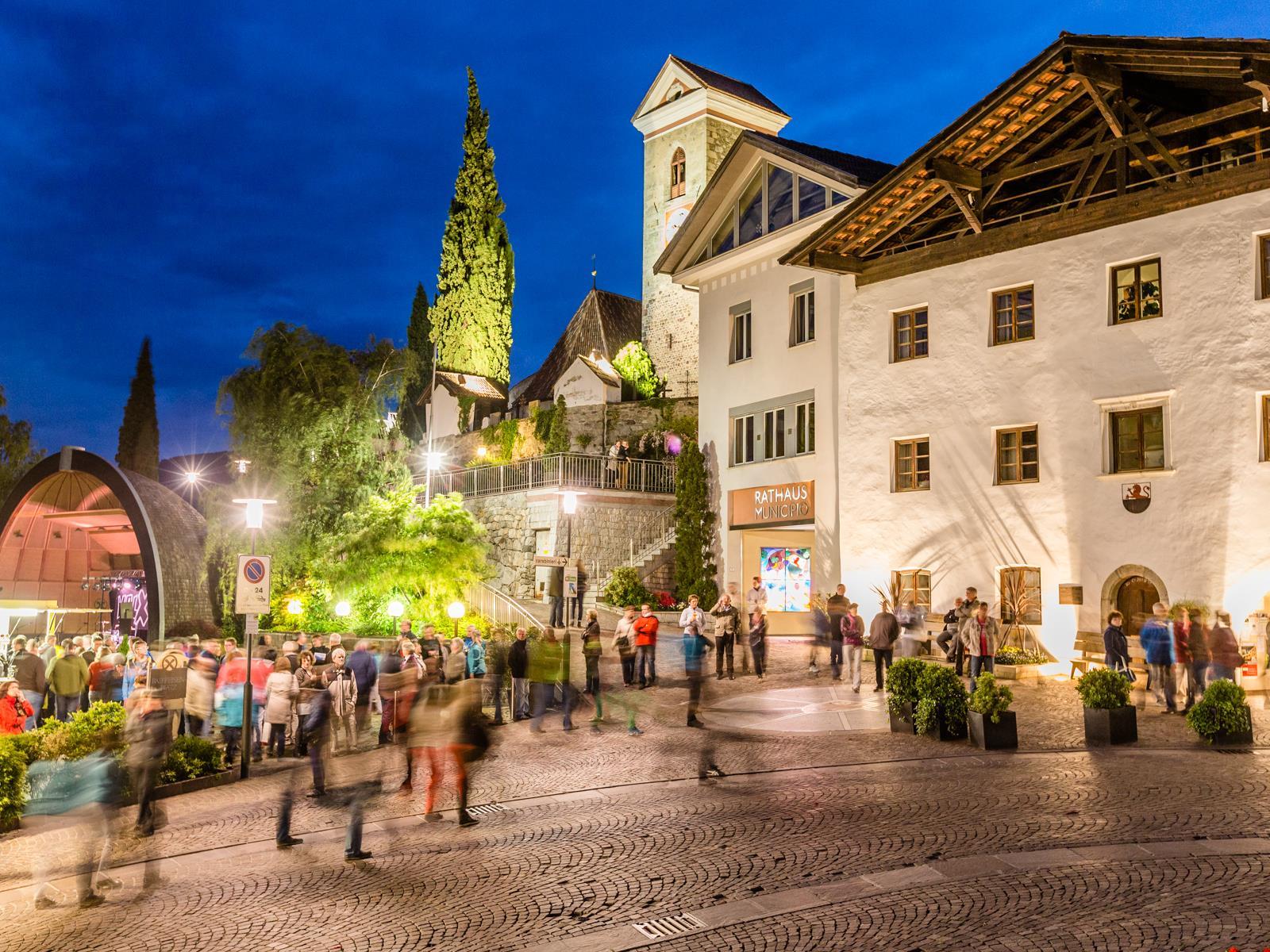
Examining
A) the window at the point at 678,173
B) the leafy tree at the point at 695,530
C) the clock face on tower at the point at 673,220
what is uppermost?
the window at the point at 678,173

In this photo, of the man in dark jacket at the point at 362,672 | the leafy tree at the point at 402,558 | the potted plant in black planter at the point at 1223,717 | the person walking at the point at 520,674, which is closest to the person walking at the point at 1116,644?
the potted plant in black planter at the point at 1223,717

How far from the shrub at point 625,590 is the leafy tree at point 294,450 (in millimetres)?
6917

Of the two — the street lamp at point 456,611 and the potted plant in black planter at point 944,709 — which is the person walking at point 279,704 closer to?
the potted plant in black planter at point 944,709

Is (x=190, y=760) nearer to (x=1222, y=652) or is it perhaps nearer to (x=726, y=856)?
(x=726, y=856)

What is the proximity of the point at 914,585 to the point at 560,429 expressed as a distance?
15.8m

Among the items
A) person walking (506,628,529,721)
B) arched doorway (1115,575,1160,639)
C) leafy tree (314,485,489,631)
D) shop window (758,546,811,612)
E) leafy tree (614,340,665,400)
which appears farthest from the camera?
leafy tree (614,340,665,400)

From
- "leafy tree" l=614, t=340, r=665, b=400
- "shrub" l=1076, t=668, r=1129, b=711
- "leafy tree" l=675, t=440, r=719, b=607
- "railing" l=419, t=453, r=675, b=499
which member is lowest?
"shrub" l=1076, t=668, r=1129, b=711

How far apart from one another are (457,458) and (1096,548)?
28657 mm

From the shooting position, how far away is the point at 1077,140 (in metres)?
21.7

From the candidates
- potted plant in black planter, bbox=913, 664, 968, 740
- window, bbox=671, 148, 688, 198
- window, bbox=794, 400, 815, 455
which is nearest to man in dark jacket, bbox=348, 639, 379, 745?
potted plant in black planter, bbox=913, 664, 968, 740

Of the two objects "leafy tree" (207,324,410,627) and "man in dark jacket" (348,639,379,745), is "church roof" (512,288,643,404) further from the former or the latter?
"man in dark jacket" (348,639,379,745)

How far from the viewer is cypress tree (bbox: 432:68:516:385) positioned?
60906 millimetres

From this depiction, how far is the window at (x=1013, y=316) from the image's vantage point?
2202 centimetres

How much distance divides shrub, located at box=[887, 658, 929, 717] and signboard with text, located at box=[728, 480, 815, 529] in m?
11.6
